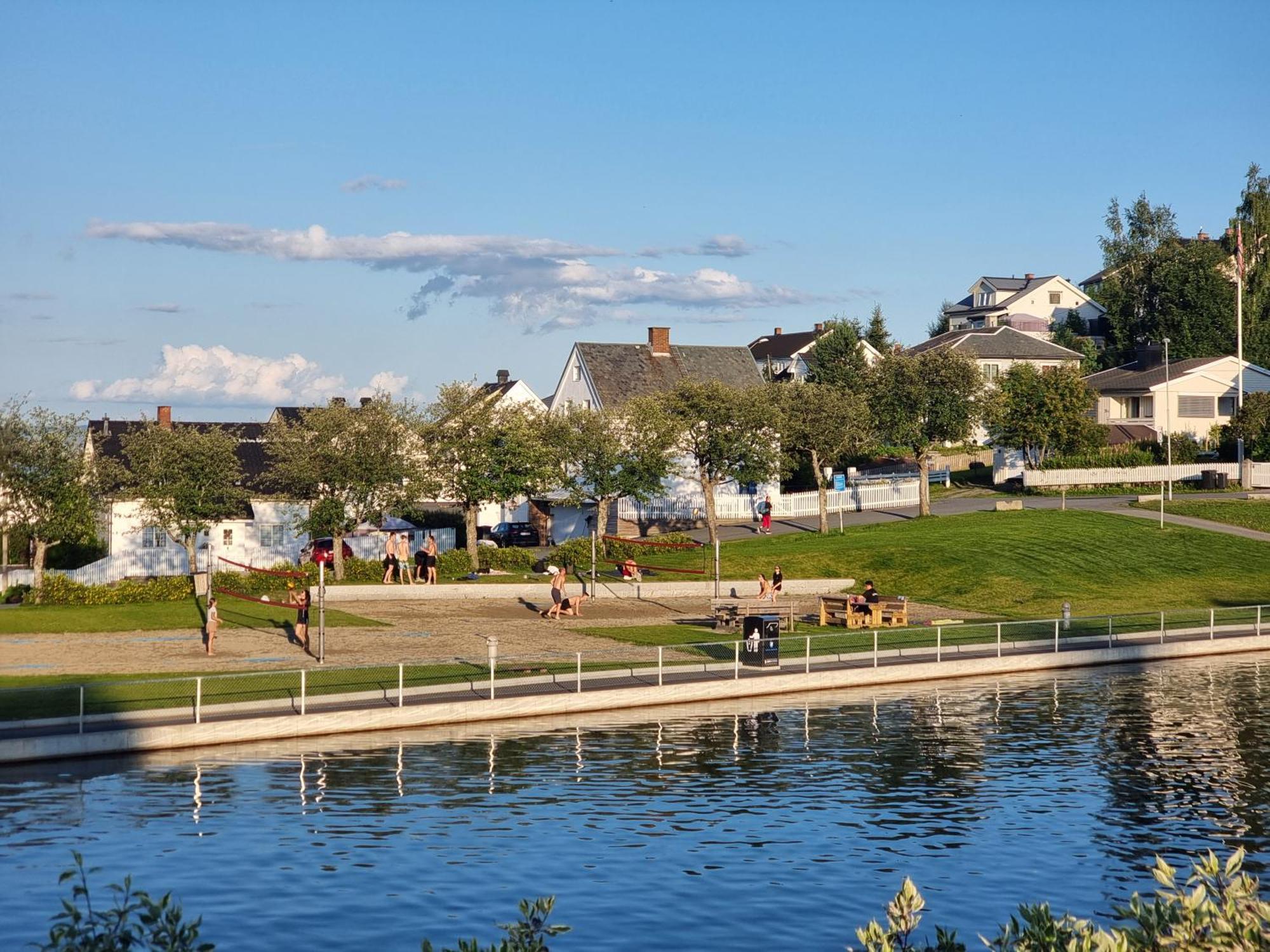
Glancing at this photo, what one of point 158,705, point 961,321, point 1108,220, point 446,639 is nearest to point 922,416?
point 446,639

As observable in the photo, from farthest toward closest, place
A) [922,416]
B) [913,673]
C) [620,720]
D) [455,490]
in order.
A: [922,416], [455,490], [913,673], [620,720]

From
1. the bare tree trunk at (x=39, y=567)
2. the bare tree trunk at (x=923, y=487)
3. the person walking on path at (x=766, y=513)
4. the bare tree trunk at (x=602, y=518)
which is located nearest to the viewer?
the bare tree trunk at (x=39, y=567)

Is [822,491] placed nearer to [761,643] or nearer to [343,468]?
[343,468]

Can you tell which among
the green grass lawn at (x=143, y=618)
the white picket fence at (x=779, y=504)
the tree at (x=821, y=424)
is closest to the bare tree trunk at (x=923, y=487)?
the tree at (x=821, y=424)

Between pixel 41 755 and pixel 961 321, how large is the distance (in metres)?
138

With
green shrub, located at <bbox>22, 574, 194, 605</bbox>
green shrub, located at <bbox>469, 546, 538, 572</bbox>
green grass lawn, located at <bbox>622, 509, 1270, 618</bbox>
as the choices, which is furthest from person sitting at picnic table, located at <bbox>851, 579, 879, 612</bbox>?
green shrub, located at <bbox>22, 574, 194, 605</bbox>

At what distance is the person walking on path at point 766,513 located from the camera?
7356cm

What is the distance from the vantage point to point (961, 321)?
155250 mm

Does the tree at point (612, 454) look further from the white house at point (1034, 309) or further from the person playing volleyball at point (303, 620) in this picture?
the white house at point (1034, 309)

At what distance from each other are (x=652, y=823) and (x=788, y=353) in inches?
4671

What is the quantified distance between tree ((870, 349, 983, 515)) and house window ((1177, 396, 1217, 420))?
104 ft

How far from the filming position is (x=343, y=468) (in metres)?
59.2

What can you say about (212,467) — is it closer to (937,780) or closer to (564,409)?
(564,409)

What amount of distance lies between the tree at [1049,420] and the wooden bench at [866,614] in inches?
1437
